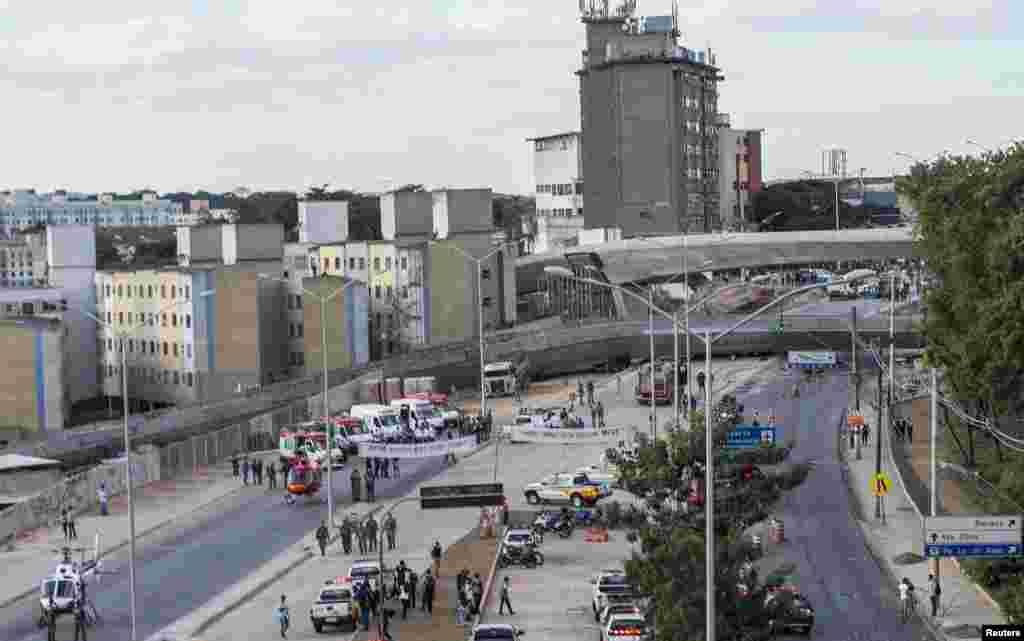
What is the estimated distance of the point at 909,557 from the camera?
49.5 metres

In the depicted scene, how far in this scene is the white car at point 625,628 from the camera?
38375 mm

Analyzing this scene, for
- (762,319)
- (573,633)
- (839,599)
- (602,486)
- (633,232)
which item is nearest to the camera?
(573,633)

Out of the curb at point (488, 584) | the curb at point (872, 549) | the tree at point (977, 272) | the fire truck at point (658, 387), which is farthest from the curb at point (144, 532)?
the fire truck at point (658, 387)

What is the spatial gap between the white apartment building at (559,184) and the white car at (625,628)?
139 m

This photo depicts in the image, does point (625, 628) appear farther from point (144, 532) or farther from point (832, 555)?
point (144, 532)

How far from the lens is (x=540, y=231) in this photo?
187 metres

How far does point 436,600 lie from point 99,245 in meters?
143

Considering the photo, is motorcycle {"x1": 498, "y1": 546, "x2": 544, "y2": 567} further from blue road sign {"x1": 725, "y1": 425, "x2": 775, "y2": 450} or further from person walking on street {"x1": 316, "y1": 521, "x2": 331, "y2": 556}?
blue road sign {"x1": 725, "y1": 425, "x2": 775, "y2": 450}

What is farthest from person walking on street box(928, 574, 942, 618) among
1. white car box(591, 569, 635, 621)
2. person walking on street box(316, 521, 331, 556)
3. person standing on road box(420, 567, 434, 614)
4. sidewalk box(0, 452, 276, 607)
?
sidewalk box(0, 452, 276, 607)

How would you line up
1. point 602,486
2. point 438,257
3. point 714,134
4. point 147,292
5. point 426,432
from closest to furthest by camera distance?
point 602,486, point 426,432, point 147,292, point 438,257, point 714,134

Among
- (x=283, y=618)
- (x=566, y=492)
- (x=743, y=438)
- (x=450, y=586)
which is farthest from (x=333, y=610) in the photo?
(x=566, y=492)

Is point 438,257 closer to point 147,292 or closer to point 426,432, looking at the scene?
point 147,292

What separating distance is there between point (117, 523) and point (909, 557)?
24.2 metres

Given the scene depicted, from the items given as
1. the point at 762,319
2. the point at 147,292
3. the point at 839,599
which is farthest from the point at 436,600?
the point at 762,319
